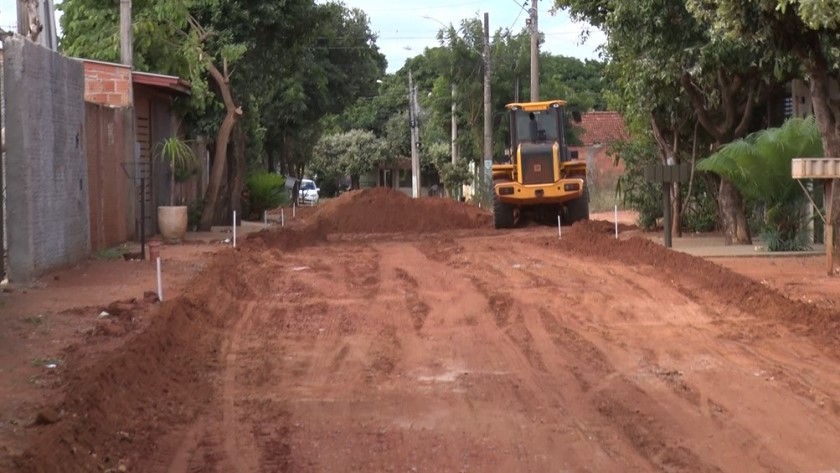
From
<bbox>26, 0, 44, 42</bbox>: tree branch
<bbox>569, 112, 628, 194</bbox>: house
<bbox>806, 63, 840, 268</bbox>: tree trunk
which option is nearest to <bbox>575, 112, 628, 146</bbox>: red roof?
<bbox>569, 112, 628, 194</bbox>: house

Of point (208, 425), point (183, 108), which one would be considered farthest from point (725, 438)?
point (183, 108)

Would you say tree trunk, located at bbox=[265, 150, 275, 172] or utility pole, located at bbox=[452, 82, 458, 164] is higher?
utility pole, located at bbox=[452, 82, 458, 164]

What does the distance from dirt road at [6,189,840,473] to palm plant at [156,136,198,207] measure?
8539mm

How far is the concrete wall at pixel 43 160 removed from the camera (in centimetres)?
1476

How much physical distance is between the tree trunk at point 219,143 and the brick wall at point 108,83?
2.83 m

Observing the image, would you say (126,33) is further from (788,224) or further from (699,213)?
(788,224)

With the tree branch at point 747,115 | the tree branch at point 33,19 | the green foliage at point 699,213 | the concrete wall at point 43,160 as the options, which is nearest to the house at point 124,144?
the concrete wall at point 43,160

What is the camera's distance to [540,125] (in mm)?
29312

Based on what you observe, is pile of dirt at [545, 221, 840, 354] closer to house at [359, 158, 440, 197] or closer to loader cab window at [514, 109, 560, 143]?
loader cab window at [514, 109, 560, 143]

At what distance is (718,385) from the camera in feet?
31.2

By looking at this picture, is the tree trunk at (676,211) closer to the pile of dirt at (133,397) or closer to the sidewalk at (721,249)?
the sidewalk at (721,249)

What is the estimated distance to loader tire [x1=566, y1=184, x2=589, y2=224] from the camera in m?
29.7

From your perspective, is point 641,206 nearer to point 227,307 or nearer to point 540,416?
point 227,307

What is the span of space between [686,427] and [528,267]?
10921 mm
